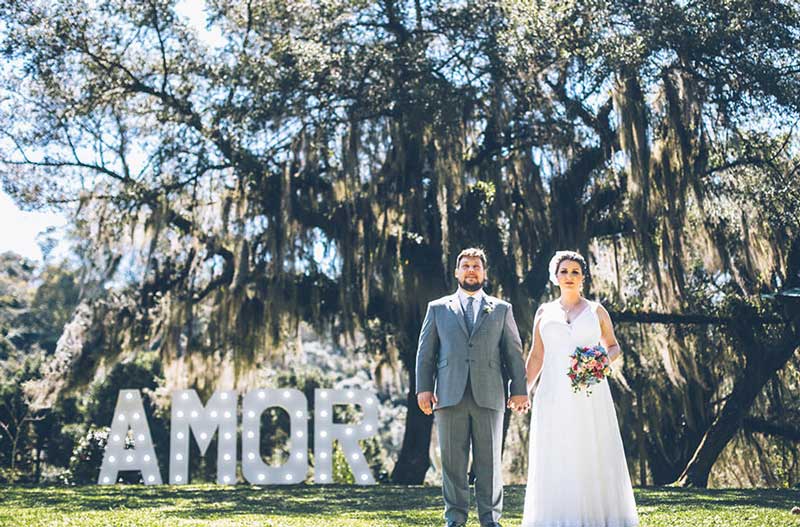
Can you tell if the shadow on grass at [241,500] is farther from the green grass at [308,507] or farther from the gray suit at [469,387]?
the gray suit at [469,387]

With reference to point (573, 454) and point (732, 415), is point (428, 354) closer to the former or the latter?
point (573, 454)

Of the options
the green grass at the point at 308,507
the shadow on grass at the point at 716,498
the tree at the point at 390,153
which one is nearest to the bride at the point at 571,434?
the green grass at the point at 308,507

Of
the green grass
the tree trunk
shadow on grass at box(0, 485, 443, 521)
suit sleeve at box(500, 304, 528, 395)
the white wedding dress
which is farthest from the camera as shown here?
the tree trunk

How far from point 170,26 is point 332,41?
6.99ft

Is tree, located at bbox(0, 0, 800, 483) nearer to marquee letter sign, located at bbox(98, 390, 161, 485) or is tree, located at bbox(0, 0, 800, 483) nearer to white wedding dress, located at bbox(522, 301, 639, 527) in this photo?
marquee letter sign, located at bbox(98, 390, 161, 485)

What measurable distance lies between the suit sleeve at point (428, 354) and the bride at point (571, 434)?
1.65 ft

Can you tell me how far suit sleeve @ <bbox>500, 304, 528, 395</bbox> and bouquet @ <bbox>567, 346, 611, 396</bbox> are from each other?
229 millimetres

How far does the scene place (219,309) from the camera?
1154 cm

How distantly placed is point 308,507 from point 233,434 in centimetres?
438

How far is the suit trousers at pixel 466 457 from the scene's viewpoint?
462cm

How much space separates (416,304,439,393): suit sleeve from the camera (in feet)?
15.6

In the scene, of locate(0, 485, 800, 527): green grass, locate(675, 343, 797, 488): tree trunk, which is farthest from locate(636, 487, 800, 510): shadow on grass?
locate(675, 343, 797, 488): tree trunk

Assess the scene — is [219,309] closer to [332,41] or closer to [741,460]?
[332,41]

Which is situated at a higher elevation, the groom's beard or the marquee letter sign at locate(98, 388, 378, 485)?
the groom's beard
